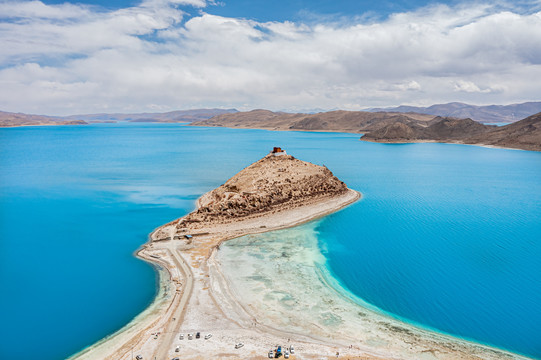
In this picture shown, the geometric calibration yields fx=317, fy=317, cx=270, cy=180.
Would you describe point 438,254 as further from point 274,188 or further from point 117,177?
point 117,177

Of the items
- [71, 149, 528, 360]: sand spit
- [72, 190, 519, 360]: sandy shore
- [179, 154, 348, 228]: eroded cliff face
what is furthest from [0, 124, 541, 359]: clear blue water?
[179, 154, 348, 228]: eroded cliff face

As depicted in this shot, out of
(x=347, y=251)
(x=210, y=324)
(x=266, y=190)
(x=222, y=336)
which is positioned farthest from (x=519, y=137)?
(x=222, y=336)

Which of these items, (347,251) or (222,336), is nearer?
(222,336)

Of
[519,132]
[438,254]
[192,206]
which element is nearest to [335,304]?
[438,254]

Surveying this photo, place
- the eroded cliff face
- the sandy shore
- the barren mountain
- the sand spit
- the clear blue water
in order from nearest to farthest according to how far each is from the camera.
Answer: the sandy shore < the sand spit < the clear blue water < the eroded cliff face < the barren mountain

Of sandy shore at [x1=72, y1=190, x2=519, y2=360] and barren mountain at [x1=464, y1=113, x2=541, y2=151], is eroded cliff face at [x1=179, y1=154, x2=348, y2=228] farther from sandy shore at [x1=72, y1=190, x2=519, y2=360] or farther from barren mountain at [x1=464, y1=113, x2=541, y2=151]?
barren mountain at [x1=464, y1=113, x2=541, y2=151]

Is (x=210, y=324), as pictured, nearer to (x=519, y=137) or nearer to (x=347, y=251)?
(x=347, y=251)

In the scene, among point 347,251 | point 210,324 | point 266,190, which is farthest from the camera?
point 266,190

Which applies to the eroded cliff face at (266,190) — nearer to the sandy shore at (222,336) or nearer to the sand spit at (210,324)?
the sand spit at (210,324)
